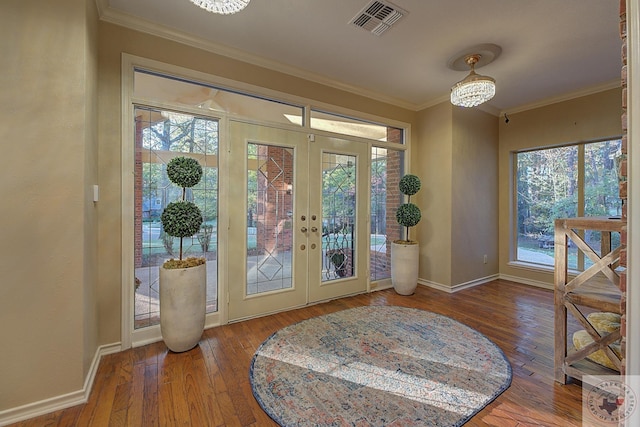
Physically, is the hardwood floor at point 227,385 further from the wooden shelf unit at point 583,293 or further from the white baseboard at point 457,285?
the white baseboard at point 457,285

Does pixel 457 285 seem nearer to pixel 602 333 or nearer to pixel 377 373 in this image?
pixel 602 333

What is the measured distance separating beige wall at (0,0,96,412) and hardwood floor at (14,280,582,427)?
300 mm

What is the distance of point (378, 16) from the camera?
7.36 feet

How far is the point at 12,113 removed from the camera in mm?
1538

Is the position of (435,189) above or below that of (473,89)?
below

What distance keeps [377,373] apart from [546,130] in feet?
14.5

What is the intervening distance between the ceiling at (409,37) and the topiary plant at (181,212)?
128 centimetres

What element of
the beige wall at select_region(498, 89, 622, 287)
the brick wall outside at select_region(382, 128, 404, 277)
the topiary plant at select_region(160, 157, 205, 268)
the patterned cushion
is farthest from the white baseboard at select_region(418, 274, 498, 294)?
the topiary plant at select_region(160, 157, 205, 268)

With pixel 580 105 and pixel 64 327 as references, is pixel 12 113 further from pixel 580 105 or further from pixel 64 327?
pixel 580 105

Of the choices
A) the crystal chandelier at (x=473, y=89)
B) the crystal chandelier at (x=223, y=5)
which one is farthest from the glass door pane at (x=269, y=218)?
the crystal chandelier at (x=473, y=89)

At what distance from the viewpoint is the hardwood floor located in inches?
61.2

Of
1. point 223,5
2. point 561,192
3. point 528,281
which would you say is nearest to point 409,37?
point 223,5

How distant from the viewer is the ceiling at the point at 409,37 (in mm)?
2146

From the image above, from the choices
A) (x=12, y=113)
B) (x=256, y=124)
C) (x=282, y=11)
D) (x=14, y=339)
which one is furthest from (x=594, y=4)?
(x=14, y=339)
